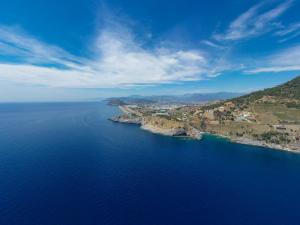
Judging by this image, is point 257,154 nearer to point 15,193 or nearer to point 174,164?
point 174,164

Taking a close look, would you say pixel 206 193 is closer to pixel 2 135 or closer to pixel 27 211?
pixel 27 211

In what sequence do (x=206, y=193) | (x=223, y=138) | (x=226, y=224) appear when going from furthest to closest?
(x=223, y=138) < (x=206, y=193) < (x=226, y=224)

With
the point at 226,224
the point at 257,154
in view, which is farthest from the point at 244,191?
the point at 257,154

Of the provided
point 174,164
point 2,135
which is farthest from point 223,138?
point 2,135

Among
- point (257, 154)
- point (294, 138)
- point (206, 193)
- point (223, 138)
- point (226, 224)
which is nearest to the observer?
point (226, 224)

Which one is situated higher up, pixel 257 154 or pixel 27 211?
pixel 27 211

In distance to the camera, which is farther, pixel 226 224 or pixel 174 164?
pixel 174 164
